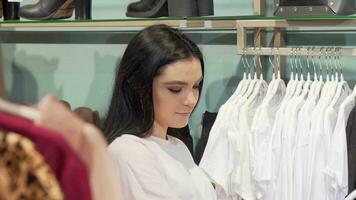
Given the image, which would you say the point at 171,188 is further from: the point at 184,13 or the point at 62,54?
the point at 62,54

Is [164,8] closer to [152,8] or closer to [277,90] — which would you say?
[152,8]

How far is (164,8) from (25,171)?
134 cm

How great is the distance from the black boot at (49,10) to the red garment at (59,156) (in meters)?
1.51

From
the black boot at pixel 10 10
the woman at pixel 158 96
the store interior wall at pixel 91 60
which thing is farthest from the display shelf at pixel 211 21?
the woman at pixel 158 96

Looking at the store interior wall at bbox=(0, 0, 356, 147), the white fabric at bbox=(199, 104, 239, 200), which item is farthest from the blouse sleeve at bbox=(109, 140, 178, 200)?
the store interior wall at bbox=(0, 0, 356, 147)

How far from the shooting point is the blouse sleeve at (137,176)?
1.17 m

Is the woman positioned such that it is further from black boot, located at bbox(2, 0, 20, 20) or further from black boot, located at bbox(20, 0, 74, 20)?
black boot, located at bbox(2, 0, 20, 20)

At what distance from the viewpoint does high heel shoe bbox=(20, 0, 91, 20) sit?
2.09m

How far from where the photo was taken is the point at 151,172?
118 cm

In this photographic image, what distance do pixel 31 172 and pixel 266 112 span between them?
45.2 inches

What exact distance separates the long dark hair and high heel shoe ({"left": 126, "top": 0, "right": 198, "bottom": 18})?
0.54 metres

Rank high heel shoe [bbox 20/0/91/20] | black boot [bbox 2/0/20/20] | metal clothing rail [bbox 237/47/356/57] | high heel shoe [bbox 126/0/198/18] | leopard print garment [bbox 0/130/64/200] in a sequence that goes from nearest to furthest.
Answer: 1. leopard print garment [bbox 0/130/64/200]
2. metal clothing rail [bbox 237/47/356/57]
3. high heel shoe [bbox 126/0/198/18]
4. high heel shoe [bbox 20/0/91/20]
5. black boot [bbox 2/0/20/20]

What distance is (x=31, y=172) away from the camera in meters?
0.60

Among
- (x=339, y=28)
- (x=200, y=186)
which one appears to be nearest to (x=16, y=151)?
(x=200, y=186)
